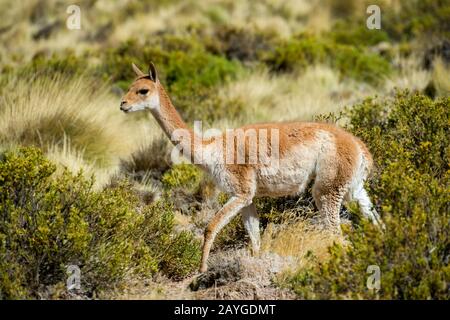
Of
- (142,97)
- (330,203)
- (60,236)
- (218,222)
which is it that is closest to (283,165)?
(330,203)

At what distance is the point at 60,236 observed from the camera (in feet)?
18.4

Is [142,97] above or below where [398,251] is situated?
above

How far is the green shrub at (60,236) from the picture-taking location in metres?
5.52

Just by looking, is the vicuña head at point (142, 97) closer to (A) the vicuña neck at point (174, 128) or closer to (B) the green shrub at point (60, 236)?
(A) the vicuña neck at point (174, 128)

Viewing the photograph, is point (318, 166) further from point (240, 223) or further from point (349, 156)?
point (240, 223)

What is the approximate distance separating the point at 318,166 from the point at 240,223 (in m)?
1.24

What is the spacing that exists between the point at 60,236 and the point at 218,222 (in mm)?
1405

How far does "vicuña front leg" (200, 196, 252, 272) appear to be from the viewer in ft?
20.5

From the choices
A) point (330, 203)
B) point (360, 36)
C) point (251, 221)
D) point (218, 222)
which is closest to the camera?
point (218, 222)

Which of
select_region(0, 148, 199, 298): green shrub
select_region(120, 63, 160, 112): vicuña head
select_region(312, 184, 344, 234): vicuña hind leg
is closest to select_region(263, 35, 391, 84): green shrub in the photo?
select_region(312, 184, 344, 234): vicuña hind leg

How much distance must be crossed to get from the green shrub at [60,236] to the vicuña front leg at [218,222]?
273 mm

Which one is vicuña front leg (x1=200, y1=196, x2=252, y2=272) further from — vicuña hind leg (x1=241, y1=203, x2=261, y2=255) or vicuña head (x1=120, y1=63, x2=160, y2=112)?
vicuña head (x1=120, y1=63, x2=160, y2=112)

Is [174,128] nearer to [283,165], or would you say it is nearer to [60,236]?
[283,165]

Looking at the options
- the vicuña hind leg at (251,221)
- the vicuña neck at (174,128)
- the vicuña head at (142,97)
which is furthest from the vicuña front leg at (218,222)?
the vicuña head at (142,97)
